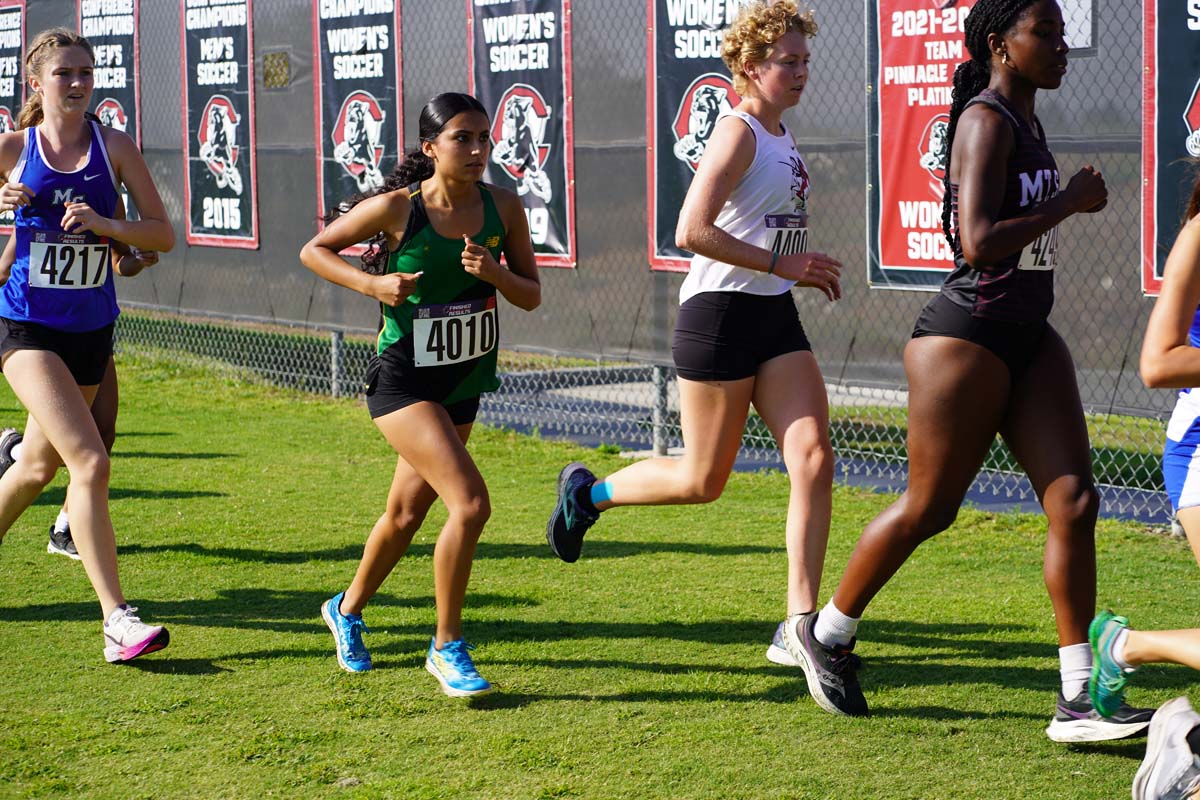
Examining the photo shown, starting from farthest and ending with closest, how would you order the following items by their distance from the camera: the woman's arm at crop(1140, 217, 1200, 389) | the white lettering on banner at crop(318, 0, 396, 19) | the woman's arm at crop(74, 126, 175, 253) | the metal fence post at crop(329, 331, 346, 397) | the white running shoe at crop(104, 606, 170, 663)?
the metal fence post at crop(329, 331, 346, 397)
the white lettering on banner at crop(318, 0, 396, 19)
the woman's arm at crop(74, 126, 175, 253)
the white running shoe at crop(104, 606, 170, 663)
the woman's arm at crop(1140, 217, 1200, 389)

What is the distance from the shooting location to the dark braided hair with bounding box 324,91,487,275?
4840mm

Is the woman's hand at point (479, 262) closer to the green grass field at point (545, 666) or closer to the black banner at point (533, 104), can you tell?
the green grass field at point (545, 666)

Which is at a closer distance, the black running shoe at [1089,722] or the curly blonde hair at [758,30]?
the black running shoe at [1089,722]

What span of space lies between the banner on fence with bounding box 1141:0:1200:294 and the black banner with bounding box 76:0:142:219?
899cm

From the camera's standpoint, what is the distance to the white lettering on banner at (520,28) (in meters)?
9.67

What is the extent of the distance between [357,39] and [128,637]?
22.2ft

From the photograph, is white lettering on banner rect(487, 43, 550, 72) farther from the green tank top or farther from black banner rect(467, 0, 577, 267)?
the green tank top

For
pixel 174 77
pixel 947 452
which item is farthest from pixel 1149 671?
pixel 174 77

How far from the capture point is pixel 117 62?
44.3ft

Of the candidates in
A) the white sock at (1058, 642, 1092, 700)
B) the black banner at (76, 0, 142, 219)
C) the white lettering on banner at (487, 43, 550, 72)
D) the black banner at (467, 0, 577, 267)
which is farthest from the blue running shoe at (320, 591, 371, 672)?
the black banner at (76, 0, 142, 219)

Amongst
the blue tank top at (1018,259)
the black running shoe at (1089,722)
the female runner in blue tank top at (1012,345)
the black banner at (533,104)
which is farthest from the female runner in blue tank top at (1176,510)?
the black banner at (533,104)

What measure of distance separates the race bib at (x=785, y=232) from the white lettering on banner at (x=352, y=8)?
628cm

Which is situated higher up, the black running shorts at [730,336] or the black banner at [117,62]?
the black banner at [117,62]

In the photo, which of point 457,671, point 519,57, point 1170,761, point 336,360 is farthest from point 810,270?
point 336,360
